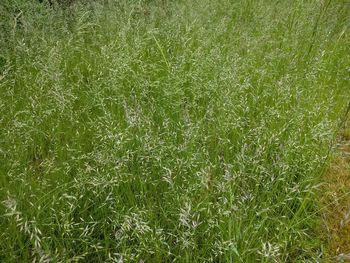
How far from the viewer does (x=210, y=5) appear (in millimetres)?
3895

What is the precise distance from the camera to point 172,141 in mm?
2059

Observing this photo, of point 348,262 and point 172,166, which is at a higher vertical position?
point 172,166

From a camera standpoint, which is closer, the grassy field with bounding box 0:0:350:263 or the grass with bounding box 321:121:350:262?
the grassy field with bounding box 0:0:350:263

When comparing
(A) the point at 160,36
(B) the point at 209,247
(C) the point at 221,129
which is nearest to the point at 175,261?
(B) the point at 209,247

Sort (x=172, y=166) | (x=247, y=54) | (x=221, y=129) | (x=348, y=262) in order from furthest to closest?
(x=247, y=54) < (x=221, y=129) < (x=172, y=166) < (x=348, y=262)

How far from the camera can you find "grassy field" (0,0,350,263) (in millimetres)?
1674

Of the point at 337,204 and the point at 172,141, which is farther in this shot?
the point at 172,141

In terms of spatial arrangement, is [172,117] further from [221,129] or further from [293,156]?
[293,156]

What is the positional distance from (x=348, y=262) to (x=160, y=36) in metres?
2.45

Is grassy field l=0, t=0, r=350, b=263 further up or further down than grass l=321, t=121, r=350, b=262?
further up

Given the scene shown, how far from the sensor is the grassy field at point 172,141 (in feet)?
5.49

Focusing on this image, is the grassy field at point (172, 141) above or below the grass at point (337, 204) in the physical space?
above

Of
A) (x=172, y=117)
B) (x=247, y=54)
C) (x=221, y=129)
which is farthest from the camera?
(x=247, y=54)

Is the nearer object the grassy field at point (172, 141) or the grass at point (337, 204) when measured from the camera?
the grassy field at point (172, 141)
